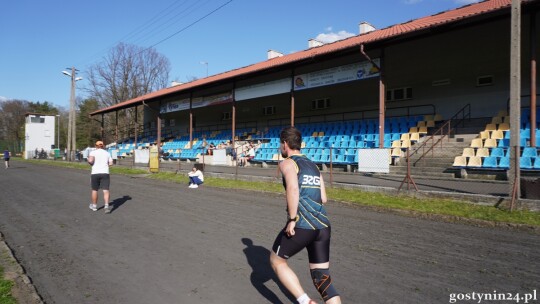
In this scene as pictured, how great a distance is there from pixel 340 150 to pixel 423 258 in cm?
1364

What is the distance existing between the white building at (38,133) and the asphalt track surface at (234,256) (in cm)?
6590

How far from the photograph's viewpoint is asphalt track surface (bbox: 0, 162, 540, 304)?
418 centimetres

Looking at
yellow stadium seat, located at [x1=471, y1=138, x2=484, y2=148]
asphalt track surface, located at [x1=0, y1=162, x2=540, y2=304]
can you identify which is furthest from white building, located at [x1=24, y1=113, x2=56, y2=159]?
yellow stadium seat, located at [x1=471, y1=138, x2=484, y2=148]

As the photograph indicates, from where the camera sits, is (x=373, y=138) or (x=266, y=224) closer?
(x=266, y=224)

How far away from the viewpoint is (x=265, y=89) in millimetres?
21359

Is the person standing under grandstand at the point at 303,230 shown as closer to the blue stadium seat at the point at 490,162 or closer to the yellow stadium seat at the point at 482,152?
the blue stadium seat at the point at 490,162

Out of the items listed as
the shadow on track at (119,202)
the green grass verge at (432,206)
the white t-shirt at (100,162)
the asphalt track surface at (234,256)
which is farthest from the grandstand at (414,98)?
the white t-shirt at (100,162)

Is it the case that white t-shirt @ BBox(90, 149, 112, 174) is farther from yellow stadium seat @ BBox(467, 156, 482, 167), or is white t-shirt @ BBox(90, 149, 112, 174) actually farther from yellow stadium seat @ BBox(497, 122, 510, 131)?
yellow stadium seat @ BBox(497, 122, 510, 131)

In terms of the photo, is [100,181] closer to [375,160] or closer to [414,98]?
[375,160]

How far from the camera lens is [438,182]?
1238 cm

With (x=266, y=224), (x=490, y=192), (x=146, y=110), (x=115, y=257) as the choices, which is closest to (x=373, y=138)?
(x=490, y=192)

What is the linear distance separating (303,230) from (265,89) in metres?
18.6

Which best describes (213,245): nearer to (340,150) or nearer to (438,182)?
(438,182)

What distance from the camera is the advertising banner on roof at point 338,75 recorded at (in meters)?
16.2
